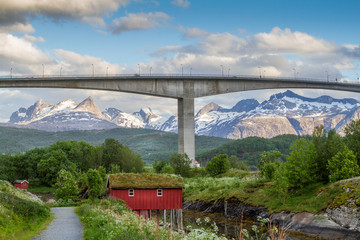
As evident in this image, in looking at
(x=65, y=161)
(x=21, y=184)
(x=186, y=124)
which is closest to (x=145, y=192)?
(x=186, y=124)

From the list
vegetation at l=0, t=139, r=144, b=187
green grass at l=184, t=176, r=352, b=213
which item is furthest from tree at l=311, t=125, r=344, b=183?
vegetation at l=0, t=139, r=144, b=187

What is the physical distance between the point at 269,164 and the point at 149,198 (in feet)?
73.8

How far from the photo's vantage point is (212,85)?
3344 inches

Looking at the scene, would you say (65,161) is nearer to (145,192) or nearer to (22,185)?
(22,185)

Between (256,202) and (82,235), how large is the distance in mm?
39226

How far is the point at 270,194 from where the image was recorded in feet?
191

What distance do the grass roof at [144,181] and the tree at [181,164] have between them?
92.3 ft

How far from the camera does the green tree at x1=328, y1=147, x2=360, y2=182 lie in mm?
51656

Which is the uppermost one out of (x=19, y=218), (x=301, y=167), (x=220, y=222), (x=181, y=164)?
(x=19, y=218)

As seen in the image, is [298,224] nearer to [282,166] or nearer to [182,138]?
[282,166]

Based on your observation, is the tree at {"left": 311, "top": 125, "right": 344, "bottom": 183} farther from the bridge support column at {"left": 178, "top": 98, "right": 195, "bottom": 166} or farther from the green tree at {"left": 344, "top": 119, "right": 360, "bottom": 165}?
the bridge support column at {"left": 178, "top": 98, "right": 195, "bottom": 166}

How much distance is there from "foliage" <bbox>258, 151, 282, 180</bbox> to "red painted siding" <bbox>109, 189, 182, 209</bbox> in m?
18.5

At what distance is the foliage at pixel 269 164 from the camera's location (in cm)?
6594

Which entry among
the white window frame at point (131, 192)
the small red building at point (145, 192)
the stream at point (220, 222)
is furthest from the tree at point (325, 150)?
the white window frame at point (131, 192)
